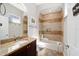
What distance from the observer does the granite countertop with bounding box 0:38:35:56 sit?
1.31 meters

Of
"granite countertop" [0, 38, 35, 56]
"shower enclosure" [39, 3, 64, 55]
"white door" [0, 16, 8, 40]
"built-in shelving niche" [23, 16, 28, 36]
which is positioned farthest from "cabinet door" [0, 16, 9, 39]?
"shower enclosure" [39, 3, 64, 55]

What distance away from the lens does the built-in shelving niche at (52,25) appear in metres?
1.53

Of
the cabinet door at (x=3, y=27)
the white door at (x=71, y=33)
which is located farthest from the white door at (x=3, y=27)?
the white door at (x=71, y=33)

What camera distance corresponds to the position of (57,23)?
1.54 meters

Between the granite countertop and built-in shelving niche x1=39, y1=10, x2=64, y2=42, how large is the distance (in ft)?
0.83

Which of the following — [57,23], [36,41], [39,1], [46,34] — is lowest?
[36,41]

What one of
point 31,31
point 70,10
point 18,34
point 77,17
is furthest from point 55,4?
point 18,34

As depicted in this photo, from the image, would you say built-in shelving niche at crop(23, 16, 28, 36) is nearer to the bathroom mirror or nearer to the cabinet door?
the bathroom mirror

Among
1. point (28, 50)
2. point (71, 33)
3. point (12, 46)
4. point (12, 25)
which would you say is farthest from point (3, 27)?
point (71, 33)

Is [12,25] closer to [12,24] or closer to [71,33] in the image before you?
[12,24]

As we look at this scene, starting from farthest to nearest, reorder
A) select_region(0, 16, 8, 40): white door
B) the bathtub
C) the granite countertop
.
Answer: the bathtub
select_region(0, 16, 8, 40): white door
the granite countertop

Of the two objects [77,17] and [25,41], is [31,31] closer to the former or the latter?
[25,41]

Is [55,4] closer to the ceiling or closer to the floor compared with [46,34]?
closer to the ceiling

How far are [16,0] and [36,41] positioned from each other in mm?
688
